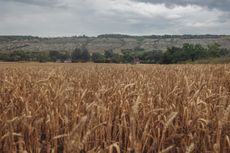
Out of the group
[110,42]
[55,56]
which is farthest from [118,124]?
[110,42]

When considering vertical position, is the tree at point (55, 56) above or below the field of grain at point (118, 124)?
below

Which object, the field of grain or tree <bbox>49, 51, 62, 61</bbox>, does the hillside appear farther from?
the field of grain

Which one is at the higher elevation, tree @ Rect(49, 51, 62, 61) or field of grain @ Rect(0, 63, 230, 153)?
field of grain @ Rect(0, 63, 230, 153)

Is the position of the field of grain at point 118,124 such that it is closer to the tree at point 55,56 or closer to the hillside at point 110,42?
the tree at point 55,56

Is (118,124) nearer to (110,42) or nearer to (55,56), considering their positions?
(55,56)

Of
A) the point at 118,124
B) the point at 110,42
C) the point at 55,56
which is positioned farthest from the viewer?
the point at 110,42

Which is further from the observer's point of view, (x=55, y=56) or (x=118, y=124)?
(x=55, y=56)

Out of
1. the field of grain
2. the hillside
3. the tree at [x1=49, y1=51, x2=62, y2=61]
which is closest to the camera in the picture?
the field of grain

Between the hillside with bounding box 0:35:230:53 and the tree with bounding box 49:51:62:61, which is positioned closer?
the tree with bounding box 49:51:62:61

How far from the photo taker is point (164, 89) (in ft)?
17.1

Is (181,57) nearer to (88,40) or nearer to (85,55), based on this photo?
(85,55)

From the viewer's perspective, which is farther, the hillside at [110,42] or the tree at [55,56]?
the hillside at [110,42]

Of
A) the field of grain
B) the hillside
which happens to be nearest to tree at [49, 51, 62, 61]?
the hillside

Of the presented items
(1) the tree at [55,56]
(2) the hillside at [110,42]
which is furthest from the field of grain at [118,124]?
(2) the hillside at [110,42]
